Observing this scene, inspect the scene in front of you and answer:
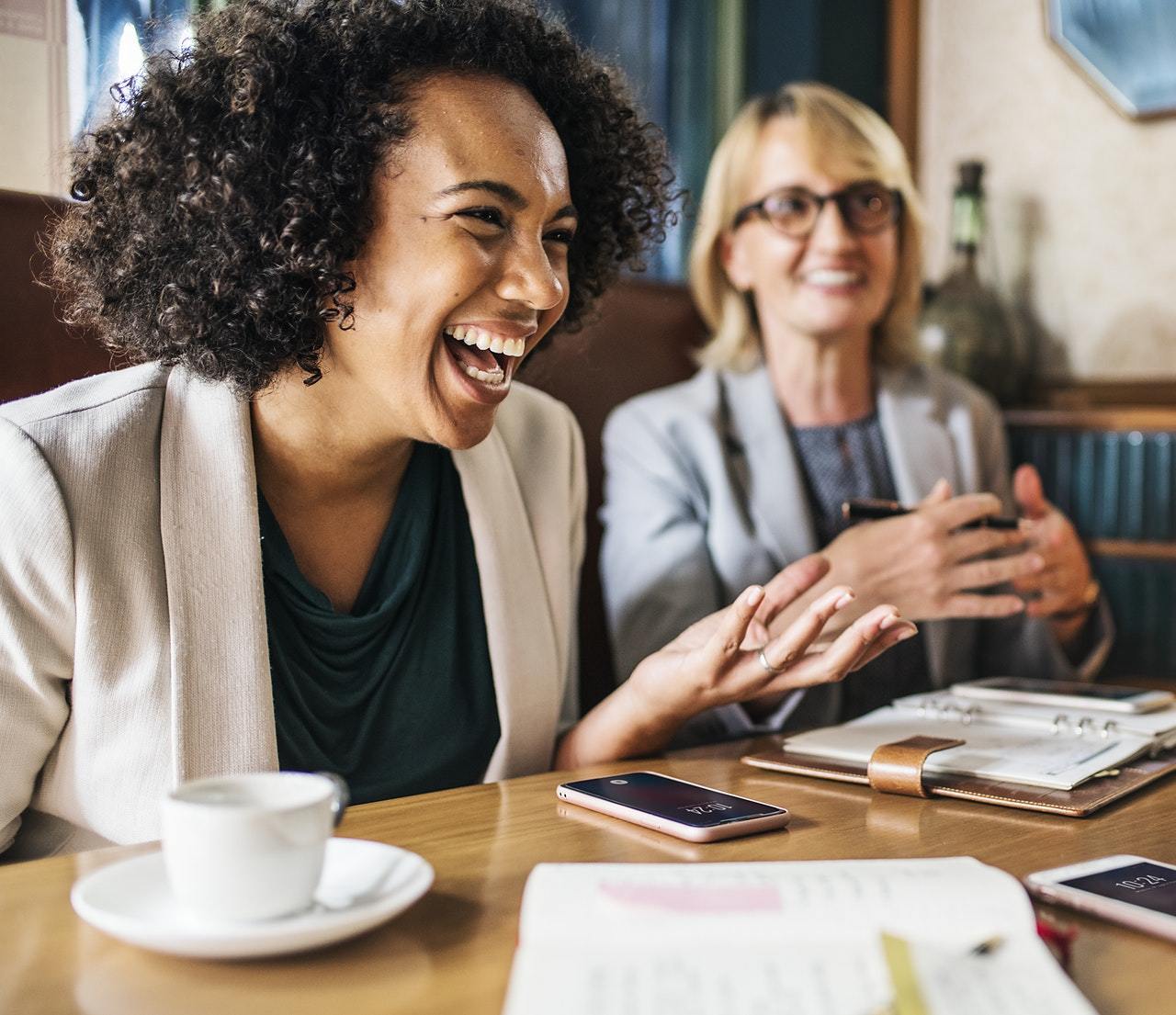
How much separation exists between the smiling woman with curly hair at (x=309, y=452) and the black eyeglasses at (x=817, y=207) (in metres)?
0.68

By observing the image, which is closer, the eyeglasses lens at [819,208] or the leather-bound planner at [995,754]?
the leather-bound planner at [995,754]

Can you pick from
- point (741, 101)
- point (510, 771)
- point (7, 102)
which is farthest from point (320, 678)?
point (741, 101)

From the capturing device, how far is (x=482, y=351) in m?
1.28

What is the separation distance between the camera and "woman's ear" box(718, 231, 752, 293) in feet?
7.01

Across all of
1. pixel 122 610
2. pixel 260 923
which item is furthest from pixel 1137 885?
pixel 122 610

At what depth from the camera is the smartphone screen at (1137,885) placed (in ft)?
2.57

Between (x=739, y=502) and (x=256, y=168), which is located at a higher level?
(x=256, y=168)

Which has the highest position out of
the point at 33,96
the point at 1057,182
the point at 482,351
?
the point at 1057,182

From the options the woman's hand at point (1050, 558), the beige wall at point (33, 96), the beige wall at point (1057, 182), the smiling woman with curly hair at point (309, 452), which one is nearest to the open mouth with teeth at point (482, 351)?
the smiling woman with curly hair at point (309, 452)

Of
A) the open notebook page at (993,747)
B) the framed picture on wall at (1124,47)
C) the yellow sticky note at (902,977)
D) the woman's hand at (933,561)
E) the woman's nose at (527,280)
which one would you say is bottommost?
the open notebook page at (993,747)

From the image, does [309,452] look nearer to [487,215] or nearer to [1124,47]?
[487,215]

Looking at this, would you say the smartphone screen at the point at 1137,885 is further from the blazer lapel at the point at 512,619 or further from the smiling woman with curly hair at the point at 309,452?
the blazer lapel at the point at 512,619

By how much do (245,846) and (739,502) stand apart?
1.30 metres

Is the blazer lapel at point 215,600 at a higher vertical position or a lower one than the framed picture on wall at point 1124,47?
lower
